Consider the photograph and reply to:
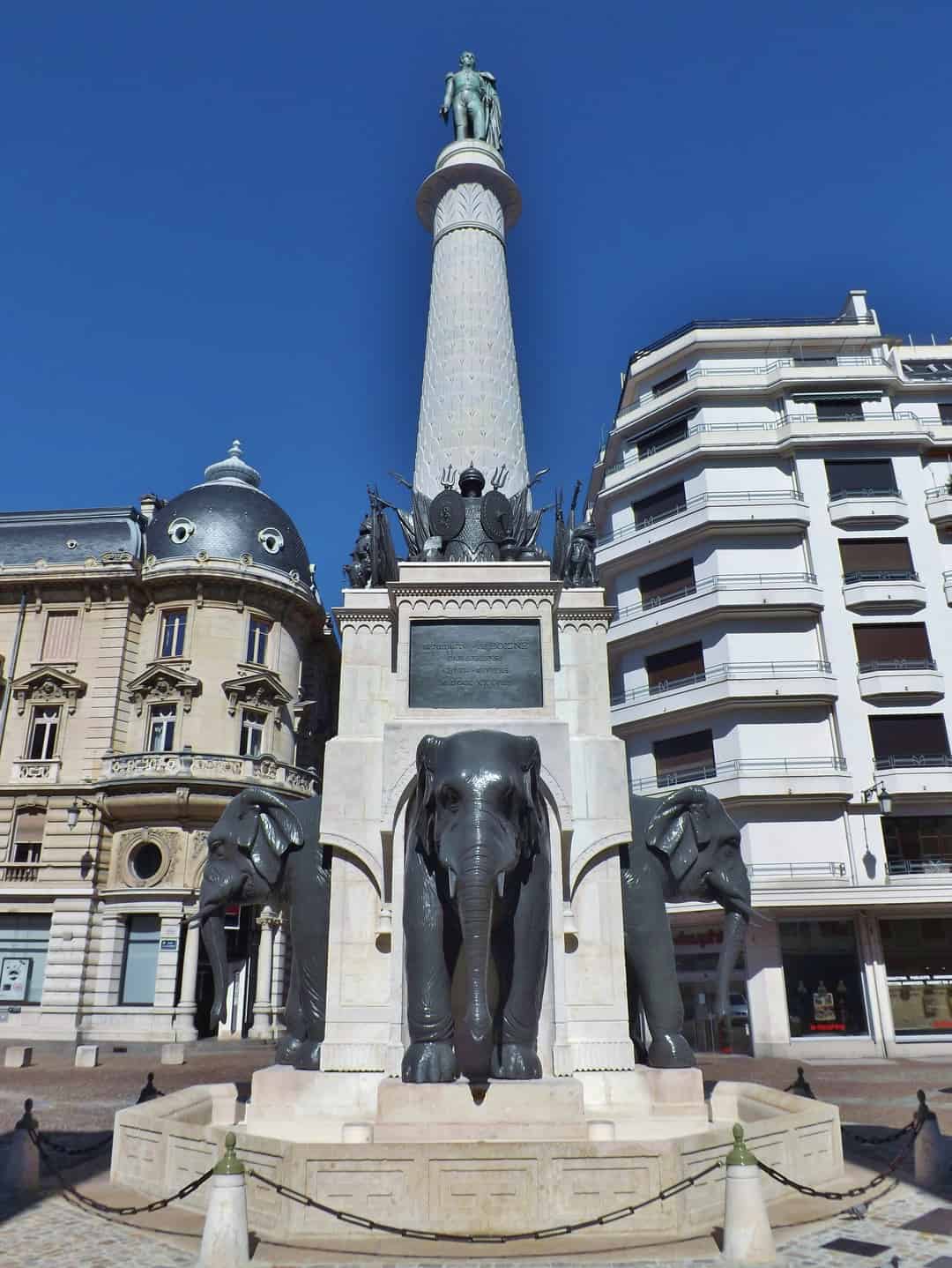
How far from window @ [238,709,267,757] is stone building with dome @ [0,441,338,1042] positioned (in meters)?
0.07

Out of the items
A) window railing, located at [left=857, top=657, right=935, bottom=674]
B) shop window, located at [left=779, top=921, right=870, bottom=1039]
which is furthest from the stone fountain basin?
window railing, located at [left=857, top=657, right=935, bottom=674]

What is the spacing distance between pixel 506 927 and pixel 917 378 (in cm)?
3618

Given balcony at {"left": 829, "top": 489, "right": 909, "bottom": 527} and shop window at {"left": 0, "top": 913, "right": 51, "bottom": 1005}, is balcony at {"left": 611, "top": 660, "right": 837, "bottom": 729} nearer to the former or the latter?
balcony at {"left": 829, "top": 489, "right": 909, "bottom": 527}

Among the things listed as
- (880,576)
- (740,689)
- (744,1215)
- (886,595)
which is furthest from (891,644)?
(744,1215)

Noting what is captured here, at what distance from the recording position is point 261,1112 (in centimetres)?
969

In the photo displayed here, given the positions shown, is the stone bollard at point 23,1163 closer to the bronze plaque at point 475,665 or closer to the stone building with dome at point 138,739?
the bronze plaque at point 475,665

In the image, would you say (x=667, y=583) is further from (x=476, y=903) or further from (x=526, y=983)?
(x=476, y=903)

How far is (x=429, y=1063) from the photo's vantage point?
29.5 feet

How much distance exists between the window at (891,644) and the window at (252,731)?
22745mm

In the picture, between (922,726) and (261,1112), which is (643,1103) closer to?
(261,1112)

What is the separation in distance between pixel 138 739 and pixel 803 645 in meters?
25.2

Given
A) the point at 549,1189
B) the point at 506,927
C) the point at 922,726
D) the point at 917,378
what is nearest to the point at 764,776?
the point at 922,726

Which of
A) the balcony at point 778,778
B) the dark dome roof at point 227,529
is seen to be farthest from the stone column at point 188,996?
the balcony at point 778,778

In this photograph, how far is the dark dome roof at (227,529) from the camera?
37531 millimetres
